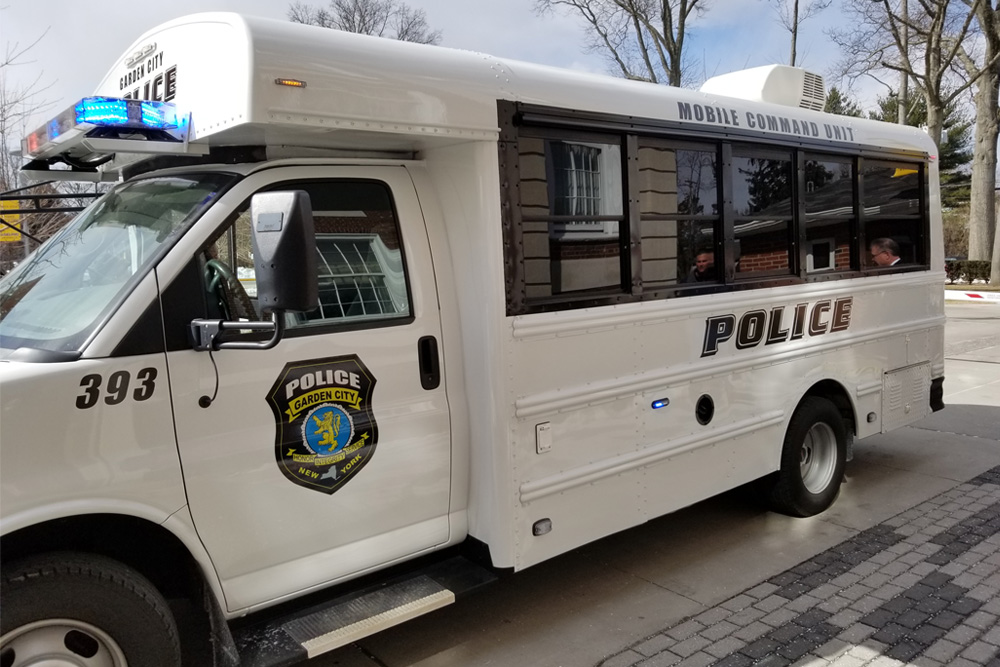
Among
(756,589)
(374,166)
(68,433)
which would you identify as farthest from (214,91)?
(756,589)

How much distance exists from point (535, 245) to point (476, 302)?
16.3 inches

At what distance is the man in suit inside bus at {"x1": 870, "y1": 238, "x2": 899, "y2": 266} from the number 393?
16.1 feet

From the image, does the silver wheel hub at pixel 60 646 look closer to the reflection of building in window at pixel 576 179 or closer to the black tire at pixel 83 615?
the black tire at pixel 83 615

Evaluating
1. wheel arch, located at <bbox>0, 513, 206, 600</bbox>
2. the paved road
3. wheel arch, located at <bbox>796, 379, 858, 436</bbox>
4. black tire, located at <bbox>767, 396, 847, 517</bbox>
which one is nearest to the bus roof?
wheel arch, located at <bbox>0, 513, 206, 600</bbox>

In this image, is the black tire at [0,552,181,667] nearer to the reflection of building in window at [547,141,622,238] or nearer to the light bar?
the light bar

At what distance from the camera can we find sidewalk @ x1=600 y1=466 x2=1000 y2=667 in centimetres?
356

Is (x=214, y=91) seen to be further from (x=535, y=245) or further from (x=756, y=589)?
(x=756, y=589)

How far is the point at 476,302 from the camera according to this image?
136 inches

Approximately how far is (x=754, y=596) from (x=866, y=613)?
0.54 meters

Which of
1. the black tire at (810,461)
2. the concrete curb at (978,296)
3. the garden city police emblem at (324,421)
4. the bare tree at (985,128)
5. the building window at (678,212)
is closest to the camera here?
the garden city police emblem at (324,421)

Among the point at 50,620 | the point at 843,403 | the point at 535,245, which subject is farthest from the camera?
the point at 843,403

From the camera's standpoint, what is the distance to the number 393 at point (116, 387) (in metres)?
2.54

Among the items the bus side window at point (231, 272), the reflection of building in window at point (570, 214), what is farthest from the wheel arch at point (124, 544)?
the reflection of building in window at point (570, 214)

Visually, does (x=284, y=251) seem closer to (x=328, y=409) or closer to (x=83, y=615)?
(x=328, y=409)
